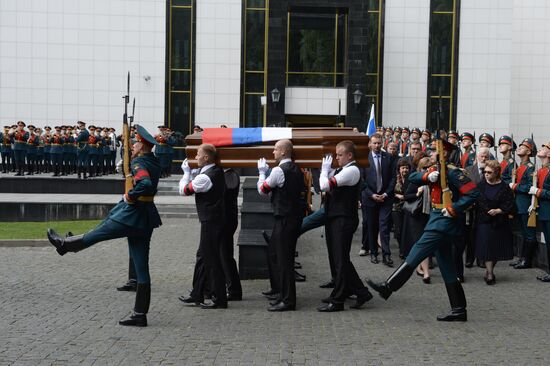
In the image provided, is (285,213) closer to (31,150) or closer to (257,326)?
(257,326)

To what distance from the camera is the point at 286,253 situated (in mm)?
9805

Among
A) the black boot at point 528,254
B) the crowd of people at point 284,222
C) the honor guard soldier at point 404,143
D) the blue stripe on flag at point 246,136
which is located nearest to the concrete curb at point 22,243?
the crowd of people at point 284,222

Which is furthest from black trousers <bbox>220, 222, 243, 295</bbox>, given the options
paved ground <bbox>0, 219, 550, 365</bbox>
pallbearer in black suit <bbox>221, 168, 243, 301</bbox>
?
paved ground <bbox>0, 219, 550, 365</bbox>

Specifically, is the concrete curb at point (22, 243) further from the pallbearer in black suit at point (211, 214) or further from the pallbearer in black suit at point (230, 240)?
the pallbearer in black suit at point (211, 214)

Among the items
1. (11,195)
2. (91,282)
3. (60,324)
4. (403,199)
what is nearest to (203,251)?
(60,324)

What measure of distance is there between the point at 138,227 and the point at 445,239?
342 cm

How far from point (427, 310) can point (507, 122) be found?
2791cm

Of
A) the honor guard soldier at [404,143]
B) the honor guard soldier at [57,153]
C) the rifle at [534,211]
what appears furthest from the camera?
the honor guard soldier at [57,153]

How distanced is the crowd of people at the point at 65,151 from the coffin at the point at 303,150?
62.3 ft

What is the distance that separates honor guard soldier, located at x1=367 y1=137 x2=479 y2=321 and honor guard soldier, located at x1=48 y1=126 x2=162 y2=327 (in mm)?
2544

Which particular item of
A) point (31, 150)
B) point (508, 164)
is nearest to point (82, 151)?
point (31, 150)

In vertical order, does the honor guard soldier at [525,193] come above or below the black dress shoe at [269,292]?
above

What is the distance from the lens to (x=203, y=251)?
984cm

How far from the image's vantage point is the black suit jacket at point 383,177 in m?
13.9
